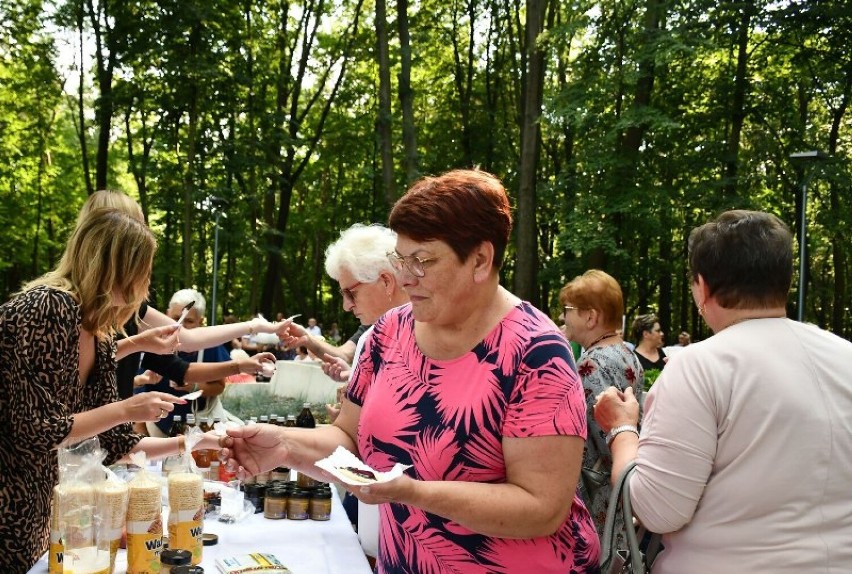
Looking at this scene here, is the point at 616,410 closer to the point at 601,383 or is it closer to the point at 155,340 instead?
the point at 601,383

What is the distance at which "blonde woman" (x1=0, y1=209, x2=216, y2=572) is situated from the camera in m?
2.38

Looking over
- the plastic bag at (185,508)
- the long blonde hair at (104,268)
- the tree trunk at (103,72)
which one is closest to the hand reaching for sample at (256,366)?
the long blonde hair at (104,268)

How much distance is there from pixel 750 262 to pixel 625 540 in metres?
0.88

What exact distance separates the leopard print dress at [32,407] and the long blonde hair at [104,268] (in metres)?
0.08

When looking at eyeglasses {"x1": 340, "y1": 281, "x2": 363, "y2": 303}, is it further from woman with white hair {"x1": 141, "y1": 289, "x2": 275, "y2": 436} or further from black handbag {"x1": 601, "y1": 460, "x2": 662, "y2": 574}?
black handbag {"x1": 601, "y1": 460, "x2": 662, "y2": 574}

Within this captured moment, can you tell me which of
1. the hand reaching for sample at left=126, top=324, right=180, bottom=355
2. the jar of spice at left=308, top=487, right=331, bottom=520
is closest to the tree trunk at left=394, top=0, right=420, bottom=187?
the hand reaching for sample at left=126, top=324, right=180, bottom=355

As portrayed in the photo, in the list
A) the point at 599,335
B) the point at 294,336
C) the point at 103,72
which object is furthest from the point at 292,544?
the point at 103,72

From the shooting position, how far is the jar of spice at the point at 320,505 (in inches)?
114

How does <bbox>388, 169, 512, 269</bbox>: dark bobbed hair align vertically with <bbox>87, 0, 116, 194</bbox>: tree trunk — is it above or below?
below

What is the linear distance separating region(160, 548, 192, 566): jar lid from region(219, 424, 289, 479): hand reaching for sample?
266 mm

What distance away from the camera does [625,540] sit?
2.18 m

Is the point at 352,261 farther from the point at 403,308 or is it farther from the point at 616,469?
the point at 616,469

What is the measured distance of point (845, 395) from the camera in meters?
1.89

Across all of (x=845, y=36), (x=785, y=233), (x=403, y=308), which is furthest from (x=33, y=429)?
(x=845, y=36)
